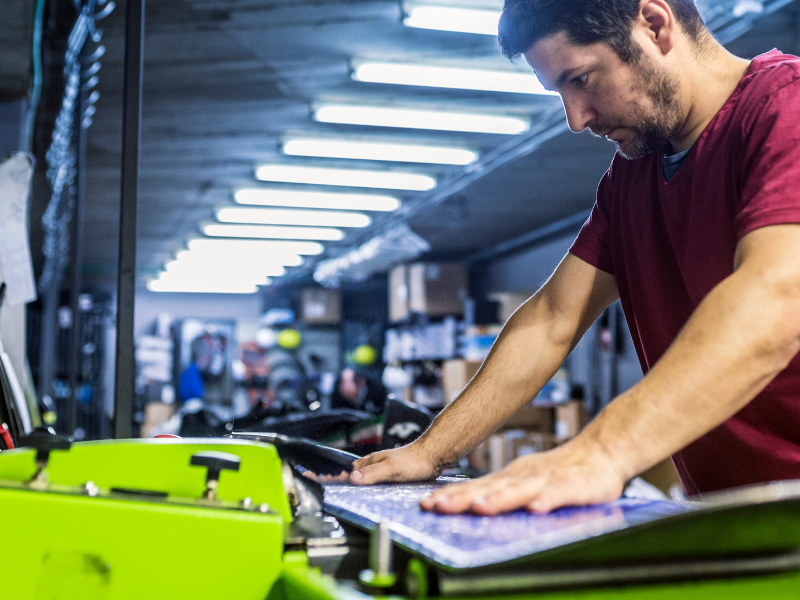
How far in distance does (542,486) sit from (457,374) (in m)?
6.36

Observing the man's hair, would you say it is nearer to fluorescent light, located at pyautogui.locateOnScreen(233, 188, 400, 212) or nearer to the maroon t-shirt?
the maroon t-shirt

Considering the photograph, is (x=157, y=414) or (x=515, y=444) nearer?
(x=515, y=444)

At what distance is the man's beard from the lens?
107 cm

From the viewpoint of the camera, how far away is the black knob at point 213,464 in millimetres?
575

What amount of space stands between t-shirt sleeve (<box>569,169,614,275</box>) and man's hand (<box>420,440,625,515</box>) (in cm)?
68

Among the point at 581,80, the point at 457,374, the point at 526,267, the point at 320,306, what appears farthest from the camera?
the point at 320,306

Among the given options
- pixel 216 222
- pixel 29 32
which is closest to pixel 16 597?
pixel 29 32

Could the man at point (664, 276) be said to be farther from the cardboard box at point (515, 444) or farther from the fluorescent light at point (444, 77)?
the cardboard box at point (515, 444)

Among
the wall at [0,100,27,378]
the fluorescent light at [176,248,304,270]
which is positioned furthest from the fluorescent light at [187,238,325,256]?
the wall at [0,100,27,378]

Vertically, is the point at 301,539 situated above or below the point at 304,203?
below

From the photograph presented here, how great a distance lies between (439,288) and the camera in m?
8.61

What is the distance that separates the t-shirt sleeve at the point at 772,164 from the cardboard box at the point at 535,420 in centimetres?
578

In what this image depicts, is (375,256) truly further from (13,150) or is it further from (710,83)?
(710,83)

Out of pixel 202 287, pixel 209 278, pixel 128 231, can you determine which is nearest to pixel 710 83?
pixel 128 231
